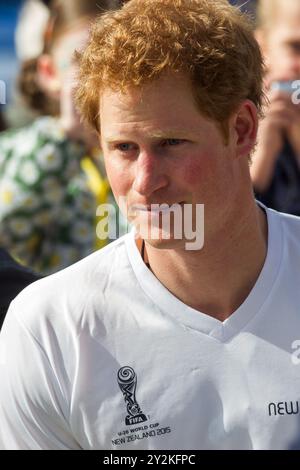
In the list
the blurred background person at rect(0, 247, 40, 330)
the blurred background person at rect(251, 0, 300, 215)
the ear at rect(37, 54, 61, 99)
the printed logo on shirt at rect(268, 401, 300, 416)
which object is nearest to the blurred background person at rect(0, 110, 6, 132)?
the ear at rect(37, 54, 61, 99)

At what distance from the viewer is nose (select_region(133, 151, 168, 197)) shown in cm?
220

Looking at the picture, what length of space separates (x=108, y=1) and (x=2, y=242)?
3.04 feet

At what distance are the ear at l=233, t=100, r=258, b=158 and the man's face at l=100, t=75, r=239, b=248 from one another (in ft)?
0.25

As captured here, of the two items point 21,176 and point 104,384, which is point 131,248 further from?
point 21,176

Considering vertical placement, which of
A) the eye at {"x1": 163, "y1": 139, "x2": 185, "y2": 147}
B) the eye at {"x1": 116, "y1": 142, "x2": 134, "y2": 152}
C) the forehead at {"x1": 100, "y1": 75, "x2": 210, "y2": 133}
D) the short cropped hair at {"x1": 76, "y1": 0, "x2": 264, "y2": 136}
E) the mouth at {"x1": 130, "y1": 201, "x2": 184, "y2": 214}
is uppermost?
the short cropped hair at {"x1": 76, "y1": 0, "x2": 264, "y2": 136}

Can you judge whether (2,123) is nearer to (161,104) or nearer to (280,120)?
(280,120)

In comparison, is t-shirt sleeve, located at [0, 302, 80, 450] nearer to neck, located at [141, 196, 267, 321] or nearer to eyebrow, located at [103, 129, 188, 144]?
neck, located at [141, 196, 267, 321]

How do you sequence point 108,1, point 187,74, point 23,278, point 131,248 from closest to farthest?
1. point 187,74
2. point 131,248
3. point 23,278
4. point 108,1

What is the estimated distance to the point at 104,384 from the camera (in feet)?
7.50

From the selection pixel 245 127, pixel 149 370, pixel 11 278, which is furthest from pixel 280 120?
pixel 149 370

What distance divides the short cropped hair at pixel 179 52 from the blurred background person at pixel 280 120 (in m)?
1.56

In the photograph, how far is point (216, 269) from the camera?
7.79ft

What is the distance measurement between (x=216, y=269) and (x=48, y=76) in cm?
219
